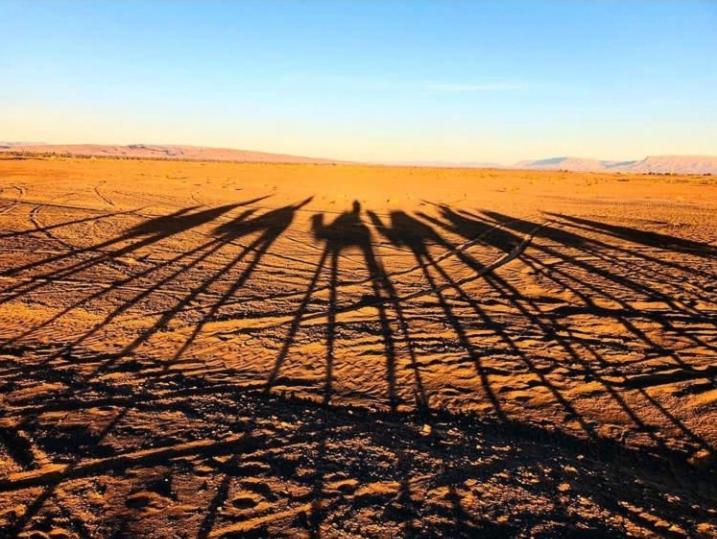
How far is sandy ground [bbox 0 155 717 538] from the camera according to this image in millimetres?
3219

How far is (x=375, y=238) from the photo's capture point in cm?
1256

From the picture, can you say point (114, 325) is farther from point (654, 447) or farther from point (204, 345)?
point (654, 447)

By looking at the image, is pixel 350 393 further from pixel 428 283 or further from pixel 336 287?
pixel 428 283

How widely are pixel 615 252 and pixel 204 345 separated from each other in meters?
9.45

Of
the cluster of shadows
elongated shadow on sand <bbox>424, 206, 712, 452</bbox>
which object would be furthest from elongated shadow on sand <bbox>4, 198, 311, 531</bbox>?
elongated shadow on sand <bbox>424, 206, 712, 452</bbox>

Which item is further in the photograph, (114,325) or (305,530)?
(114,325)

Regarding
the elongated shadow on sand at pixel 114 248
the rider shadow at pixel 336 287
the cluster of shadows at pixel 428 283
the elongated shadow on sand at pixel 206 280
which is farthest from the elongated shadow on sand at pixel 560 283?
the elongated shadow on sand at pixel 114 248

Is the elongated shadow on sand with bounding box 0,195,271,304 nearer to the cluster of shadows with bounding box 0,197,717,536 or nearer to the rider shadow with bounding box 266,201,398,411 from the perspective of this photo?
the cluster of shadows with bounding box 0,197,717,536

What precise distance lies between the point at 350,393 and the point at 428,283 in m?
4.08

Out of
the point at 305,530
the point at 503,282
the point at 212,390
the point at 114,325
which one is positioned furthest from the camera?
the point at 503,282

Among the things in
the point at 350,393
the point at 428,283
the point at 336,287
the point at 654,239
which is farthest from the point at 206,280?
the point at 654,239

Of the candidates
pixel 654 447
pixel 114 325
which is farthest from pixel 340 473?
pixel 114 325

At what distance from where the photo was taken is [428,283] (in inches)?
334

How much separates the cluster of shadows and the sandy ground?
42 millimetres
